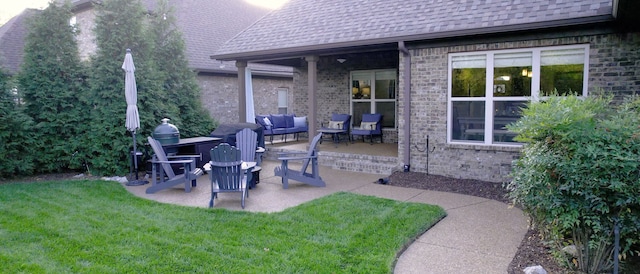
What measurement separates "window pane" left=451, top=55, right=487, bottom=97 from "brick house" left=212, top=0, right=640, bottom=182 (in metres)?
0.02

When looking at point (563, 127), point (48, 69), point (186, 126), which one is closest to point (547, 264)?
point (563, 127)

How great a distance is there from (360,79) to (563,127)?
903 cm

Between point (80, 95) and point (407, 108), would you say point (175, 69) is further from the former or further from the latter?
point (407, 108)

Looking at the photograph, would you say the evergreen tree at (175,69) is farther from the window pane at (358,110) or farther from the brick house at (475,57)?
the window pane at (358,110)

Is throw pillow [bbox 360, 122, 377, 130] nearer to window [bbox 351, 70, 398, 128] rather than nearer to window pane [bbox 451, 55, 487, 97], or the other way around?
window [bbox 351, 70, 398, 128]

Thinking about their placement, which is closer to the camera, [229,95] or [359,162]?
[359,162]

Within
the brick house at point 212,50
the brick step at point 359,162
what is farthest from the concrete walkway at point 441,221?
the brick house at point 212,50

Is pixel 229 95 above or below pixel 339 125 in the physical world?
above

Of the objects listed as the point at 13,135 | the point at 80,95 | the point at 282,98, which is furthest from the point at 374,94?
the point at 13,135

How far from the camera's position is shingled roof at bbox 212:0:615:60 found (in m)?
6.87

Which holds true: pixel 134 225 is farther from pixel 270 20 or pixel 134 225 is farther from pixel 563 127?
pixel 270 20

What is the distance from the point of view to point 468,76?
784 cm

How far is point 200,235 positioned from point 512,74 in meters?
5.96

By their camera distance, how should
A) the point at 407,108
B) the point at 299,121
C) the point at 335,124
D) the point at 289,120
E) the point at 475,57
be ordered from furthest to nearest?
the point at 299,121 < the point at 289,120 < the point at 335,124 < the point at 407,108 < the point at 475,57
